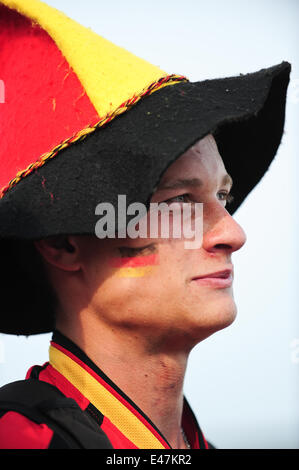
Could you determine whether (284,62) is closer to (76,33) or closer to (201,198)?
(201,198)

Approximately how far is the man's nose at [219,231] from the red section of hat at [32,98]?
1.90 ft

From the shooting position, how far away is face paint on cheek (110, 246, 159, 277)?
2348 mm

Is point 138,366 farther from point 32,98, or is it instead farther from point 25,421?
point 32,98

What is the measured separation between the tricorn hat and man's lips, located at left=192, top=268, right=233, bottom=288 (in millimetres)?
496

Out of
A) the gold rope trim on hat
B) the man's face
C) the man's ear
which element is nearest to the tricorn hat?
the gold rope trim on hat

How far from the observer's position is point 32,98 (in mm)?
2465

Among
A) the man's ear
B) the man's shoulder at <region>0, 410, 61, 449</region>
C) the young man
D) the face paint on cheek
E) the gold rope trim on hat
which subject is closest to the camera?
the man's shoulder at <region>0, 410, 61, 449</region>

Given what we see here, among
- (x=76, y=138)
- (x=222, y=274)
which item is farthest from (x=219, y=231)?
(x=76, y=138)

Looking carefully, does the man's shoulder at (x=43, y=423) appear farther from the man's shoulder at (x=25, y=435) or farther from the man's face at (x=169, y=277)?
the man's face at (x=169, y=277)

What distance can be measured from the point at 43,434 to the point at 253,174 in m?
1.69

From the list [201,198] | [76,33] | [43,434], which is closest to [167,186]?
[201,198]

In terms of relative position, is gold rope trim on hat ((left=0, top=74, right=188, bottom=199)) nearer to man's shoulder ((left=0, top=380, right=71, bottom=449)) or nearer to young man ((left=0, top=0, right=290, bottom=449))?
young man ((left=0, top=0, right=290, bottom=449))

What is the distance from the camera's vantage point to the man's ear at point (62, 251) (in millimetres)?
2480

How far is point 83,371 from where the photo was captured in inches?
94.3
